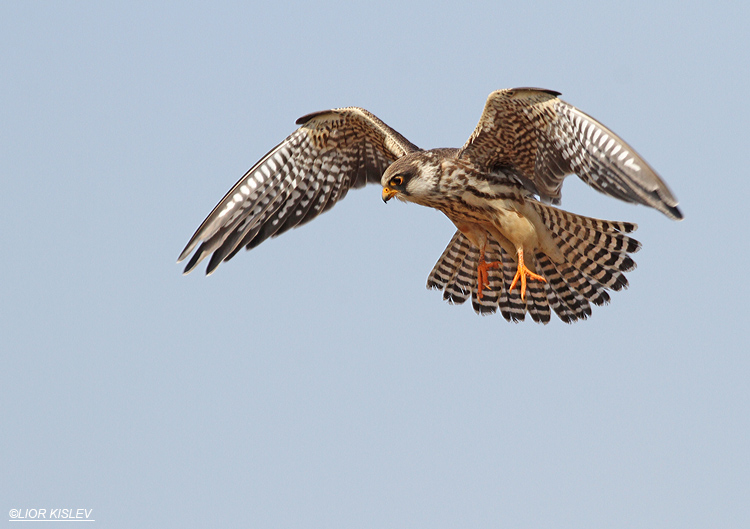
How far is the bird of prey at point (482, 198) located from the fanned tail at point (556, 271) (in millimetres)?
12

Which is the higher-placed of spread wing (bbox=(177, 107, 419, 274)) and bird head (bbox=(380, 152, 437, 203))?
spread wing (bbox=(177, 107, 419, 274))

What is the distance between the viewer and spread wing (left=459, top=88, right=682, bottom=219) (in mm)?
8969

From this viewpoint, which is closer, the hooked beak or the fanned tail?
the hooked beak

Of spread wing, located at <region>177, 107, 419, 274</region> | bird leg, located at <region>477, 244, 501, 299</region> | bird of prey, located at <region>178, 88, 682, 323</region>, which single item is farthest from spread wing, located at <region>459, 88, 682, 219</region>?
bird leg, located at <region>477, 244, 501, 299</region>

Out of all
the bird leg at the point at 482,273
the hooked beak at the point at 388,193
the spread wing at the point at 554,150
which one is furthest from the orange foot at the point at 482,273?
the hooked beak at the point at 388,193

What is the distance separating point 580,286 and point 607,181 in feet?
8.85

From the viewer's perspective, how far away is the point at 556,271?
11906 mm

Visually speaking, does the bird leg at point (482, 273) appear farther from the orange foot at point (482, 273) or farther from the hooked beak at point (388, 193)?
the hooked beak at point (388, 193)

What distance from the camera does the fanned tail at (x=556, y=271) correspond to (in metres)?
11.4

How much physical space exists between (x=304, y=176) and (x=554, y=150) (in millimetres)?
2955

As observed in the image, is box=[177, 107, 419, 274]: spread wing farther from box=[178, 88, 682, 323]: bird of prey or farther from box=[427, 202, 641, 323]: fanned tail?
box=[427, 202, 641, 323]: fanned tail

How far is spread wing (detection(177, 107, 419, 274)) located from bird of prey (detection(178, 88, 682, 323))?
0.04 ft

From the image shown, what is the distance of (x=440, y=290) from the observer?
41.3 ft

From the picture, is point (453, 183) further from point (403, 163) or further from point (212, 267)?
point (212, 267)
